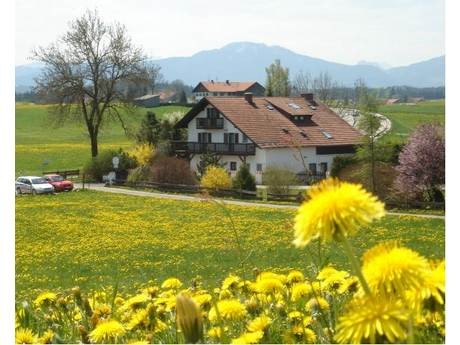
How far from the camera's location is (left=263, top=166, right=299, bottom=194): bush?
184 cm

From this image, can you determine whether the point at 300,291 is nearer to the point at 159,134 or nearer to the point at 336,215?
the point at 336,215

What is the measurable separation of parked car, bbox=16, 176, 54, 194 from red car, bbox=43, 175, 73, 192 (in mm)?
31

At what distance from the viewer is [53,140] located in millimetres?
2336

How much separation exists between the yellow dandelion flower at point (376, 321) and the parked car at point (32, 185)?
1742mm

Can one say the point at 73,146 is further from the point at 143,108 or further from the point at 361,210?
the point at 361,210

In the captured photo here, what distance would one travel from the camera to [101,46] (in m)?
2.00

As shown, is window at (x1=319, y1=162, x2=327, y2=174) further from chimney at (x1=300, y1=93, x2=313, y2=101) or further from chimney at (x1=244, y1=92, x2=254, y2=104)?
chimney at (x1=244, y1=92, x2=254, y2=104)

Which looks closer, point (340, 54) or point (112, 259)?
point (340, 54)

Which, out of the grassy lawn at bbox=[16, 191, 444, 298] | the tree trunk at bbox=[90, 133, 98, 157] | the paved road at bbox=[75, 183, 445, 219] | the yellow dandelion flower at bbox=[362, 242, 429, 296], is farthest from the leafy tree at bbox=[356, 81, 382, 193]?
the yellow dandelion flower at bbox=[362, 242, 429, 296]

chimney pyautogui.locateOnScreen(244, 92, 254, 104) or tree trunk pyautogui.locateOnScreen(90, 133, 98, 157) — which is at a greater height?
chimney pyautogui.locateOnScreen(244, 92, 254, 104)

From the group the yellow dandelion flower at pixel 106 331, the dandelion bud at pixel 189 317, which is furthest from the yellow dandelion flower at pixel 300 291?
the dandelion bud at pixel 189 317

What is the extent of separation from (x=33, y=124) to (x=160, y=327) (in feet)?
4.17

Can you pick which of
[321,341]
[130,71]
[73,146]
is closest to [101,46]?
[130,71]

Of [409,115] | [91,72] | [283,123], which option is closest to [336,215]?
[409,115]
